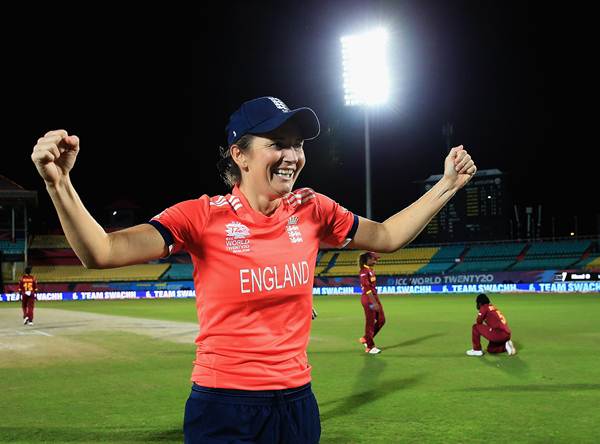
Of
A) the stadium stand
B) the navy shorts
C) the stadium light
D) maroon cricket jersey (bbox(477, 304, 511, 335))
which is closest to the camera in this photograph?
the navy shorts

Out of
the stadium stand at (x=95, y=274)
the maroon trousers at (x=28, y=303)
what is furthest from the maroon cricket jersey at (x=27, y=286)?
the stadium stand at (x=95, y=274)

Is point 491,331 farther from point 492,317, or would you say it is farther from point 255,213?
point 255,213

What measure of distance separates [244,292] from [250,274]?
8cm

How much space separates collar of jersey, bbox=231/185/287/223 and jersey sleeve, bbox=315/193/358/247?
0.26 meters

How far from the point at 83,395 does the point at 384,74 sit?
18298mm

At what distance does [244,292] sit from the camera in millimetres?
2629

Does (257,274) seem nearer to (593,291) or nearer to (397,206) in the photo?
(593,291)

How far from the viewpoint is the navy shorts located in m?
2.53

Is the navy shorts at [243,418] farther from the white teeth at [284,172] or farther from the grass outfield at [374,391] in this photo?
the grass outfield at [374,391]

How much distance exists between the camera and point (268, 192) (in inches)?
111

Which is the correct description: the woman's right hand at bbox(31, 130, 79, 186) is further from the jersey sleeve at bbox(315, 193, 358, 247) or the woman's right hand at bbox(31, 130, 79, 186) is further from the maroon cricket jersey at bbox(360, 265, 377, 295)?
the maroon cricket jersey at bbox(360, 265, 377, 295)

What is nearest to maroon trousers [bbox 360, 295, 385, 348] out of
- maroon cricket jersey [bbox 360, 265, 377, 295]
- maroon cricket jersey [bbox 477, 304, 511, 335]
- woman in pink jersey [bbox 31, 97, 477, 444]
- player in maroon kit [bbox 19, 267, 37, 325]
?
maroon cricket jersey [bbox 360, 265, 377, 295]

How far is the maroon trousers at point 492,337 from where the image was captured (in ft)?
42.4

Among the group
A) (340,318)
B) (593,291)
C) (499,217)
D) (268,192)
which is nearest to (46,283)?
(340,318)
